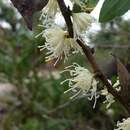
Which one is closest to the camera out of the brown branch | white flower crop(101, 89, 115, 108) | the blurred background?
the brown branch

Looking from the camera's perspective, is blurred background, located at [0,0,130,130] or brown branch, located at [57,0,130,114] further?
blurred background, located at [0,0,130,130]

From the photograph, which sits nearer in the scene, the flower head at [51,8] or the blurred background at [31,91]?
the flower head at [51,8]

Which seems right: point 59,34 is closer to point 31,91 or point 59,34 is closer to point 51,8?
point 51,8

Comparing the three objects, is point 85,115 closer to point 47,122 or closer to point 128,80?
point 47,122

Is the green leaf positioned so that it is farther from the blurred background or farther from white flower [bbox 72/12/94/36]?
the blurred background

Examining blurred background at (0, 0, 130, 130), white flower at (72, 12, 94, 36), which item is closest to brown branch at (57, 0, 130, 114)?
white flower at (72, 12, 94, 36)

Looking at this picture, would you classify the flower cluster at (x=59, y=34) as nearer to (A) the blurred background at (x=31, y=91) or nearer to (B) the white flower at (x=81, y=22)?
(B) the white flower at (x=81, y=22)

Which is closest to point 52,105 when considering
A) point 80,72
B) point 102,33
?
point 102,33

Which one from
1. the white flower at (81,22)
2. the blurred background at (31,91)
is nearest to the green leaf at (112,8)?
the white flower at (81,22)
